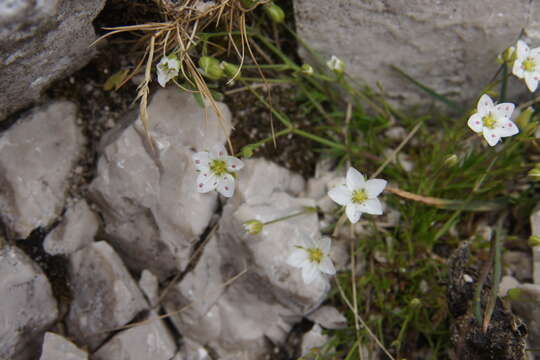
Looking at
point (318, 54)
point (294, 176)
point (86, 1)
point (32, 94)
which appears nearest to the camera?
point (86, 1)

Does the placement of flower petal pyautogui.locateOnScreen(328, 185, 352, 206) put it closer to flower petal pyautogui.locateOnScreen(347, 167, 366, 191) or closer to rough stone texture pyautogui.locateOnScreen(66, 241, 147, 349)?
flower petal pyautogui.locateOnScreen(347, 167, 366, 191)

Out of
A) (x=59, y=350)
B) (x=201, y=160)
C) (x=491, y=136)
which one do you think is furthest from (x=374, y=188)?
(x=59, y=350)

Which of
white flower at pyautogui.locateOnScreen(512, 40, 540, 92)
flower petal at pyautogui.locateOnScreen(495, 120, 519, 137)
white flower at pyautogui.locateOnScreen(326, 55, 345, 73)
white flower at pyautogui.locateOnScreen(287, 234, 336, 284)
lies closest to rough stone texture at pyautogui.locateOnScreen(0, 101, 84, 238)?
white flower at pyautogui.locateOnScreen(287, 234, 336, 284)

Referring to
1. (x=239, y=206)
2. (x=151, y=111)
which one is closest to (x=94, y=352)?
(x=239, y=206)

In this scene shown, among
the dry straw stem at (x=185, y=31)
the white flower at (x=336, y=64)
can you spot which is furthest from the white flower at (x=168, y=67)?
the white flower at (x=336, y=64)

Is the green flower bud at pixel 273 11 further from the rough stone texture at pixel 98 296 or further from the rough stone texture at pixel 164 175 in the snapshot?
the rough stone texture at pixel 98 296

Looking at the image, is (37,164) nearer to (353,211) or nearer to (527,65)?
(353,211)

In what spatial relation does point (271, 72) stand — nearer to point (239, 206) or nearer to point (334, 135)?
point (334, 135)
